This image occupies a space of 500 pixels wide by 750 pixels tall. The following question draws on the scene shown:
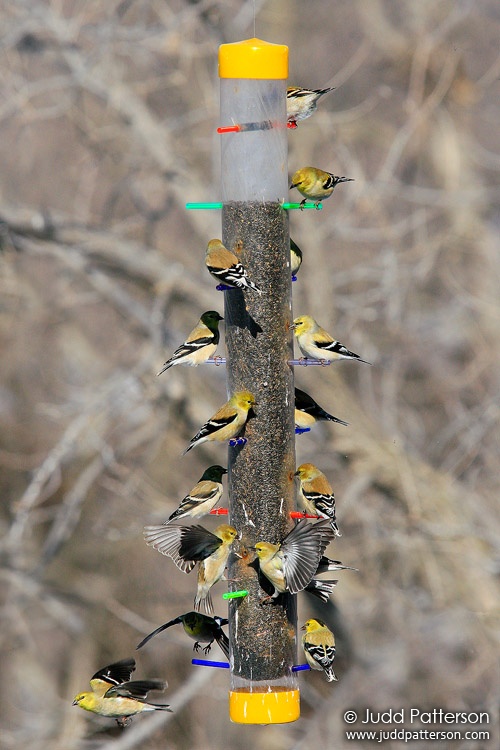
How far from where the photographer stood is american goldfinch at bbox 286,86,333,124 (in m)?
6.56

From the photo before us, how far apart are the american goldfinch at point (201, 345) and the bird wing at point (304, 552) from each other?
113 centimetres

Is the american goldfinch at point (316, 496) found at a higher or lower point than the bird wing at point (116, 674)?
higher

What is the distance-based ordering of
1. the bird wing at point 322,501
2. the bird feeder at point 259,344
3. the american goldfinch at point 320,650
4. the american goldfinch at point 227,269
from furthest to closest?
the american goldfinch at point 320,650, the bird wing at point 322,501, the bird feeder at point 259,344, the american goldfinch at point 227,269

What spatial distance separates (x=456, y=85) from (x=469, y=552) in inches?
181

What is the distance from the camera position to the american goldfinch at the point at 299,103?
6.56 m

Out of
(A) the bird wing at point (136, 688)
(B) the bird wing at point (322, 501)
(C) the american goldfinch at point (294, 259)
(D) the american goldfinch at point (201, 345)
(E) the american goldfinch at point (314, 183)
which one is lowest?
(A) the bird wing at point (136, 688)

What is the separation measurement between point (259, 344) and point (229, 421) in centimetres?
44

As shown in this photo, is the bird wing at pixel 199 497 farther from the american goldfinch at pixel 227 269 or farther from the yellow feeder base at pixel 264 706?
the american goldfinch at pixel 227 269

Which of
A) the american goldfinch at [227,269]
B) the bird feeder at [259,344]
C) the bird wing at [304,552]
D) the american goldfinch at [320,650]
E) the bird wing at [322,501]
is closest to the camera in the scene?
the bird wing at [304,552]

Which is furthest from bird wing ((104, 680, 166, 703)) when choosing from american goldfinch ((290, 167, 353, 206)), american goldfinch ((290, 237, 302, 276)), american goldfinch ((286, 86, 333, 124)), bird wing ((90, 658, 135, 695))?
american goldfinch ((286, 86, 333, 124))

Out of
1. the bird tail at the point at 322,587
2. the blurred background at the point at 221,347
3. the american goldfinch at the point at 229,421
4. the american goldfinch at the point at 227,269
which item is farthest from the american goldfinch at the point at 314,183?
the blurred background at the point at 221,347

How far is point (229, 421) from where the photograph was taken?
234 inches

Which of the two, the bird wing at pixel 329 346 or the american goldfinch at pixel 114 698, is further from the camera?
the american goldfinch at pixel 114 698

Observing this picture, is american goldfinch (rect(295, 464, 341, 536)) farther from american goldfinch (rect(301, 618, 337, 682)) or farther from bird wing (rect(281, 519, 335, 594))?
american goldfinch (rect(301, 618, 337, 682))
